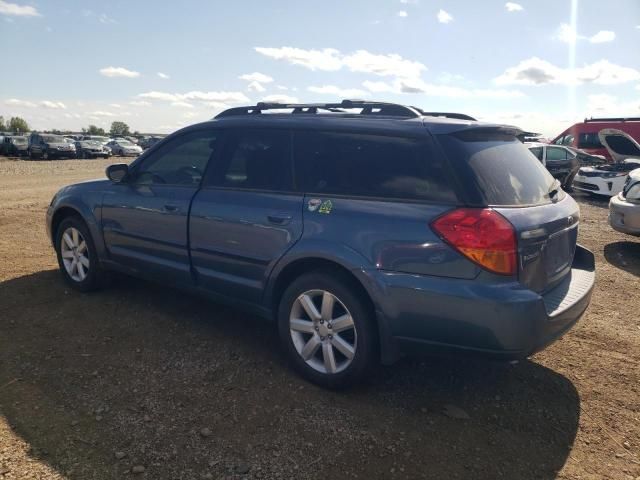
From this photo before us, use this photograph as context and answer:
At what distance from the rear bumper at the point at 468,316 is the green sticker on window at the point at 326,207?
22.3 inches

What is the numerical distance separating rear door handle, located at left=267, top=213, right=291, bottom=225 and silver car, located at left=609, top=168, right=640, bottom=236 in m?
5.68

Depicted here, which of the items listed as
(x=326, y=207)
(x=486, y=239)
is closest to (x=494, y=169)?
(x=486, y=239)

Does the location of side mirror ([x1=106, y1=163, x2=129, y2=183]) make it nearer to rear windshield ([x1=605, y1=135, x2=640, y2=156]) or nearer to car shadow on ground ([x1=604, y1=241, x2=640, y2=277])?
car shadow on ground ([x1=604, y1=241, x2=640, y2=277])

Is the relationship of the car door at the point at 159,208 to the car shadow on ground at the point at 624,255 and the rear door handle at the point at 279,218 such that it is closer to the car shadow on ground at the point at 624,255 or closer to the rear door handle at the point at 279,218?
the rear door handle at the point at 279,218

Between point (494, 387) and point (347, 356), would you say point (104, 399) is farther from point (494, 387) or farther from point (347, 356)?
point (494, 387)

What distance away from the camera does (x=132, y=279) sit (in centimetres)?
519

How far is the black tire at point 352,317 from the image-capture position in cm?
300

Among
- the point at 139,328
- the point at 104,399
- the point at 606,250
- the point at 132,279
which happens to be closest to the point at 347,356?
the point at 104,399

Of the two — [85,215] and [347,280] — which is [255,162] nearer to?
[347,280]

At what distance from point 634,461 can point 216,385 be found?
95.4 inches

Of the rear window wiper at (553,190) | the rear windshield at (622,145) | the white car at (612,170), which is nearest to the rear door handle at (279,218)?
the rear window wiper at (553,190)

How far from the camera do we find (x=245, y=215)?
350 cm

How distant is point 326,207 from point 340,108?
92 centimetres

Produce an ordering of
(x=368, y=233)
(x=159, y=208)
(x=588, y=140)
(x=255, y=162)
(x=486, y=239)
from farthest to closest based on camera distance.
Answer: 1. (x=588, y=140)
2. (x=159, y=208)
3. (x=255, y=162)
4. (x=368, y=233)
5. (x=486, y=239)
